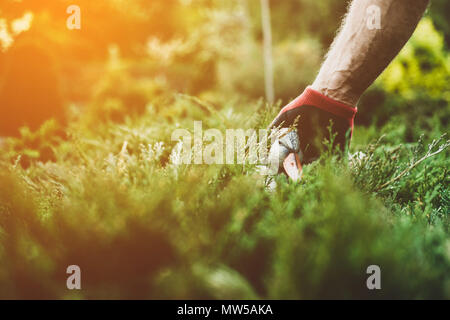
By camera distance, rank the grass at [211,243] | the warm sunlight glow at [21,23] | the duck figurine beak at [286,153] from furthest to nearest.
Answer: the warm sunlight glow at [21,23] → the duck figurine beak at [286,153] → the grass at [211,243]

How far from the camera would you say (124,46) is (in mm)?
12789

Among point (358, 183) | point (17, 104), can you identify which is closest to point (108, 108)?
point (17, 104)

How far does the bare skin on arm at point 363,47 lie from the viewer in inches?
58.6

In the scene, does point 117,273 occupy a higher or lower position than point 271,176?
lower

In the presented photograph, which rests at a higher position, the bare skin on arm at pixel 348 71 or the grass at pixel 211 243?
the bare skin on arm at pixel 348 71

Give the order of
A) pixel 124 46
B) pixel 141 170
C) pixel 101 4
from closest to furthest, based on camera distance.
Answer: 1. pixel 141 170
2. pixel 101 4
3. pixel 124 46

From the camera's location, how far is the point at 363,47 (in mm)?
1544

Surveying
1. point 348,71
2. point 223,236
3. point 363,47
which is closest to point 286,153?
point 348,71

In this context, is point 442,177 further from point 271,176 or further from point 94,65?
point 94,65

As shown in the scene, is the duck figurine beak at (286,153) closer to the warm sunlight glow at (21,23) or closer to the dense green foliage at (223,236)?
the dense green foliage at (223,236)

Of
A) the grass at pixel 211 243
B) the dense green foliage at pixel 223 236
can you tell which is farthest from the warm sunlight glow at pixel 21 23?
the grass at pixel 211 243

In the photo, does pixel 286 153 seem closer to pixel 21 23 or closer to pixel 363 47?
pixel 363 47

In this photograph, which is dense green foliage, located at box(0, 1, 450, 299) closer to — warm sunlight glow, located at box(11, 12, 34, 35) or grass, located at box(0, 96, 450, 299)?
grass, located at box(0, 96, 450, 299)

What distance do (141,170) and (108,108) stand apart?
334 cm
